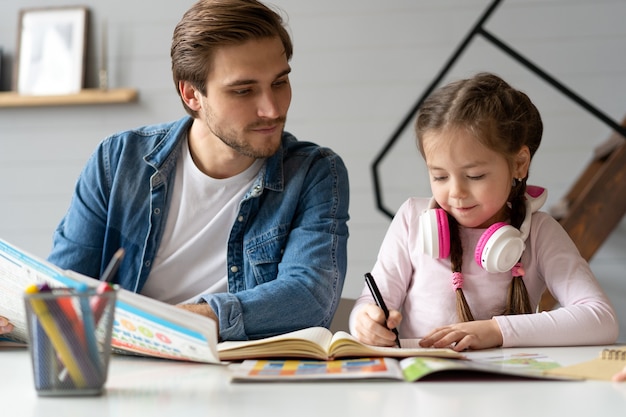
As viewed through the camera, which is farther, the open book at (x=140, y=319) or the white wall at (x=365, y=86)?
the white wall at (x=365, y=86)

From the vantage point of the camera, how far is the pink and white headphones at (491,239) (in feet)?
4.75

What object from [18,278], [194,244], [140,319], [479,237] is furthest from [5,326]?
[479,237]

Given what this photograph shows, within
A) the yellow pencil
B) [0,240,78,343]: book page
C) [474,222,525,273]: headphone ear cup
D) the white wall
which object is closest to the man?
[474,222,525,273]: headphone ear cup

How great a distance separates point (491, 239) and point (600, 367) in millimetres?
430

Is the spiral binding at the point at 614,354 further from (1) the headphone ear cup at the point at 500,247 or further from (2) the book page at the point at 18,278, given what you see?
(2) the book page at the point at 18,278

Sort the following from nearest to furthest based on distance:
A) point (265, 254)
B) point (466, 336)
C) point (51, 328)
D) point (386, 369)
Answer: point (51, 328)
point (386, 369)
point (466, 336)
point (265, 254)

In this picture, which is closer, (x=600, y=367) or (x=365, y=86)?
(x=600, y=367)

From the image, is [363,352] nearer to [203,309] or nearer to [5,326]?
[203,309]

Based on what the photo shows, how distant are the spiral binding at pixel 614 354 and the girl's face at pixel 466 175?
41 centimetres

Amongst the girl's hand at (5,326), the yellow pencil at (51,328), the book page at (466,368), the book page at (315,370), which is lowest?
the girl's hand at (5,326)

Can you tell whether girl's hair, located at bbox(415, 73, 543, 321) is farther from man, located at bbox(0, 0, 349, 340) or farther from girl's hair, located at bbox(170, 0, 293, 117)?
girl's hair, located at bbox(170, 0, 293, 117)

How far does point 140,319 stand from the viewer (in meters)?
1.01

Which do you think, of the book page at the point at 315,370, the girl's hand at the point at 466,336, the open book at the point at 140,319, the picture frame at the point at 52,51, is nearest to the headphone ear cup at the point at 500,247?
the girl's hand at the point at 466,336

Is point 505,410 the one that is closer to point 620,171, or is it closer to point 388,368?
point 388,368
